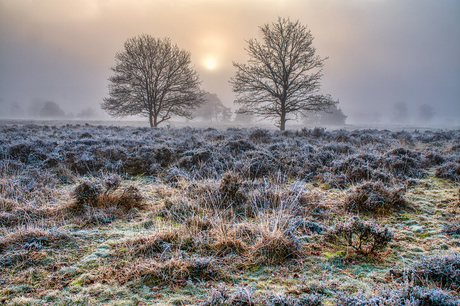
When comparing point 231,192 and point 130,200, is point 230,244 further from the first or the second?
point 130,200

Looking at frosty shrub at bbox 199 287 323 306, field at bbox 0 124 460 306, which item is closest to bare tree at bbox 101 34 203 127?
field at bbox 0 124 460 306

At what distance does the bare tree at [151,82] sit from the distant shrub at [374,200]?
771 inches

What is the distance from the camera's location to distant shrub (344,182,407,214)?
12.0ft

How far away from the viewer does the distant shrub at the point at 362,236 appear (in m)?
2.52

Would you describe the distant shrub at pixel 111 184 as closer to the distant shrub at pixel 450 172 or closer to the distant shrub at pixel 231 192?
the distant shrub at pixel 231 192

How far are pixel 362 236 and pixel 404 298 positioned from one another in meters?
0.95

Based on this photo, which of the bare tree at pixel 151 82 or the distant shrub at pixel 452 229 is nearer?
the distant shrub at pixel 452 229

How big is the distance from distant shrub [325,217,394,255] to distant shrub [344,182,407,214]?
3.13ft

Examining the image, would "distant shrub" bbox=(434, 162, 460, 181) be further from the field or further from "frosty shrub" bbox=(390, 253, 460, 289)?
"frosty shrub" bbox=(390, 253, 460, 289)

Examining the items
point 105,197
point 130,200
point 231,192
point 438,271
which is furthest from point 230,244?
point 105,197

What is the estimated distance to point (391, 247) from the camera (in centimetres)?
263

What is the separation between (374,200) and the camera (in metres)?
3.68

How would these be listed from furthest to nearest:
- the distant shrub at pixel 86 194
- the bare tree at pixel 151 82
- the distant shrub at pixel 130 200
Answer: the bare tree at pixel 151 82, the distant shrub at pixel 130 200, the distant shrub at pixel 86 194

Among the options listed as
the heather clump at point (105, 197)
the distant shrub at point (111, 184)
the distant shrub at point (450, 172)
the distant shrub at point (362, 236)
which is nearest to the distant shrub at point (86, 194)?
the heather clump at point (105, 197)
